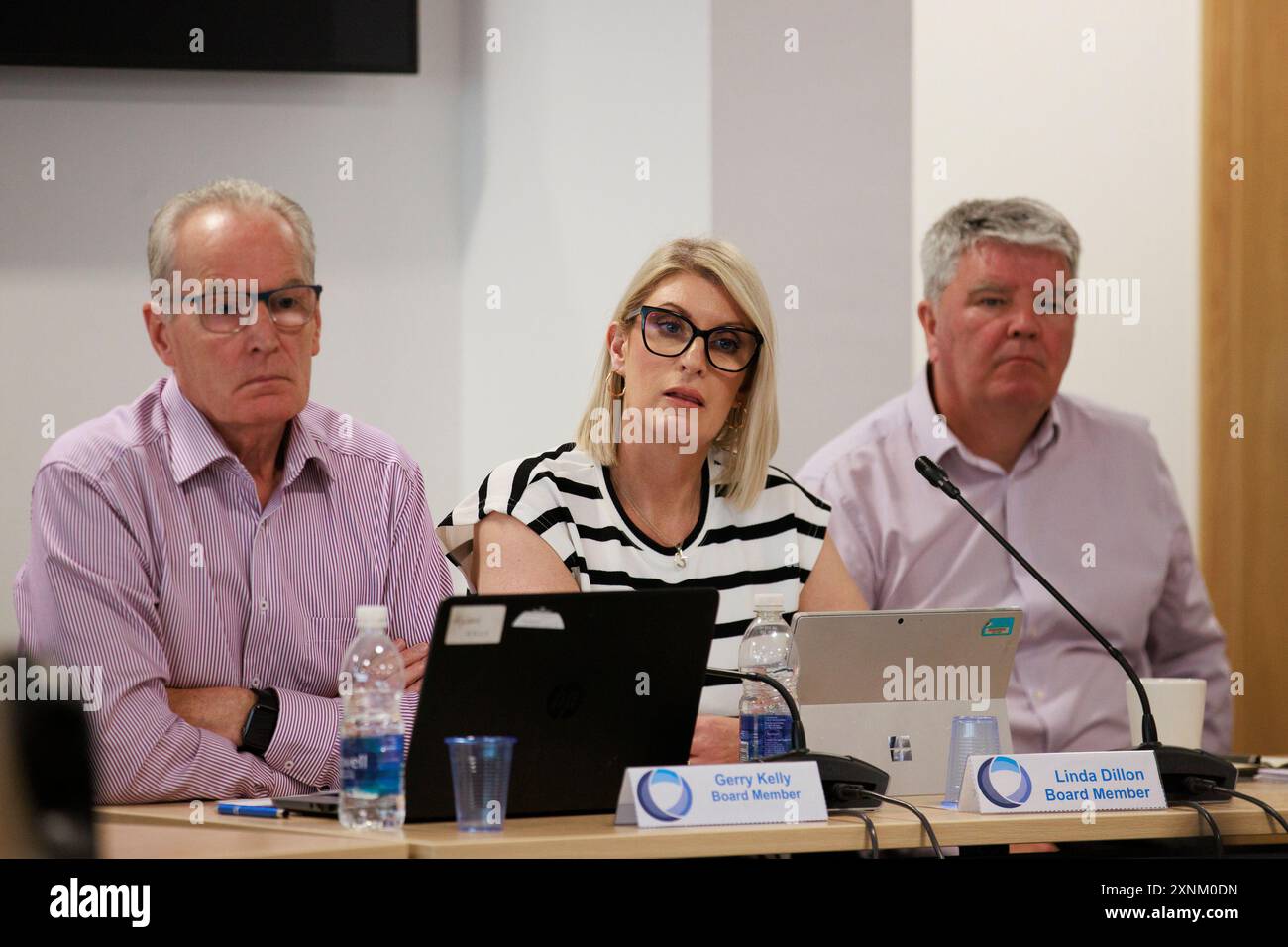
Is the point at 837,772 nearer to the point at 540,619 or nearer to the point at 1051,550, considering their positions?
the point at 540,619

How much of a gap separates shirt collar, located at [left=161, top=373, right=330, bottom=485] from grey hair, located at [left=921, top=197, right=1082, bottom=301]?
152 cm

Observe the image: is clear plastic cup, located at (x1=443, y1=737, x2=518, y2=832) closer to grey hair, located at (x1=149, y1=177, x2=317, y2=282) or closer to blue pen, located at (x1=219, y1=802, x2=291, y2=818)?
blue pen, located at (x1=219, y1=802, x2=291, y2=818)

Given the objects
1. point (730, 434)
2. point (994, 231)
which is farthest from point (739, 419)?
point (994, 231)

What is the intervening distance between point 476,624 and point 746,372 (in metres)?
1.08

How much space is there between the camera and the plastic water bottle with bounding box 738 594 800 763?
1982 mm

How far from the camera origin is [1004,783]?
1.75 m

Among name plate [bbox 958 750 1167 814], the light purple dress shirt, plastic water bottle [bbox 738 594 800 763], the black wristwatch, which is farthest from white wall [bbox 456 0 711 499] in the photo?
name plate [bbox 958 750 1167 814]

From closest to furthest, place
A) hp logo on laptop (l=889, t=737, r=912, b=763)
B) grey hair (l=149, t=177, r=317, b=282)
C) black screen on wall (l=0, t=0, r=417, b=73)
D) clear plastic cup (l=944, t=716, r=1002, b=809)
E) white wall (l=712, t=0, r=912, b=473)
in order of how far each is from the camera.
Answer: clear plastic cup (l=944, t=716, r=1002, b=809) < hp logo on laptop (l=889, t=737, r=912, b=763) < grey hair (l=149, t=177, r=317, b=282) < white wall (l=712, t=0, r=912, b=473) < black screen on wall (l=0, t=0, r=417, b=73)

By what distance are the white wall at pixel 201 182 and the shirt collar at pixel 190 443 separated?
1481 mm

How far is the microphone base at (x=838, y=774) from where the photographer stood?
5.66ft

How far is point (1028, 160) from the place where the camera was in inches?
139

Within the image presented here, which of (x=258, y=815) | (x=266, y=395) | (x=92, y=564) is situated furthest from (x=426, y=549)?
(x=258, y=815)

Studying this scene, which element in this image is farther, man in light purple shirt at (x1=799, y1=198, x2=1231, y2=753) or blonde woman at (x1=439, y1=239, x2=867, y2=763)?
man in light purple shirt at (x1=799, y1=198, x2=1231, y2=753)

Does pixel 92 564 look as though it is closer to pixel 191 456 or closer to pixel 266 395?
pixel 191 456
